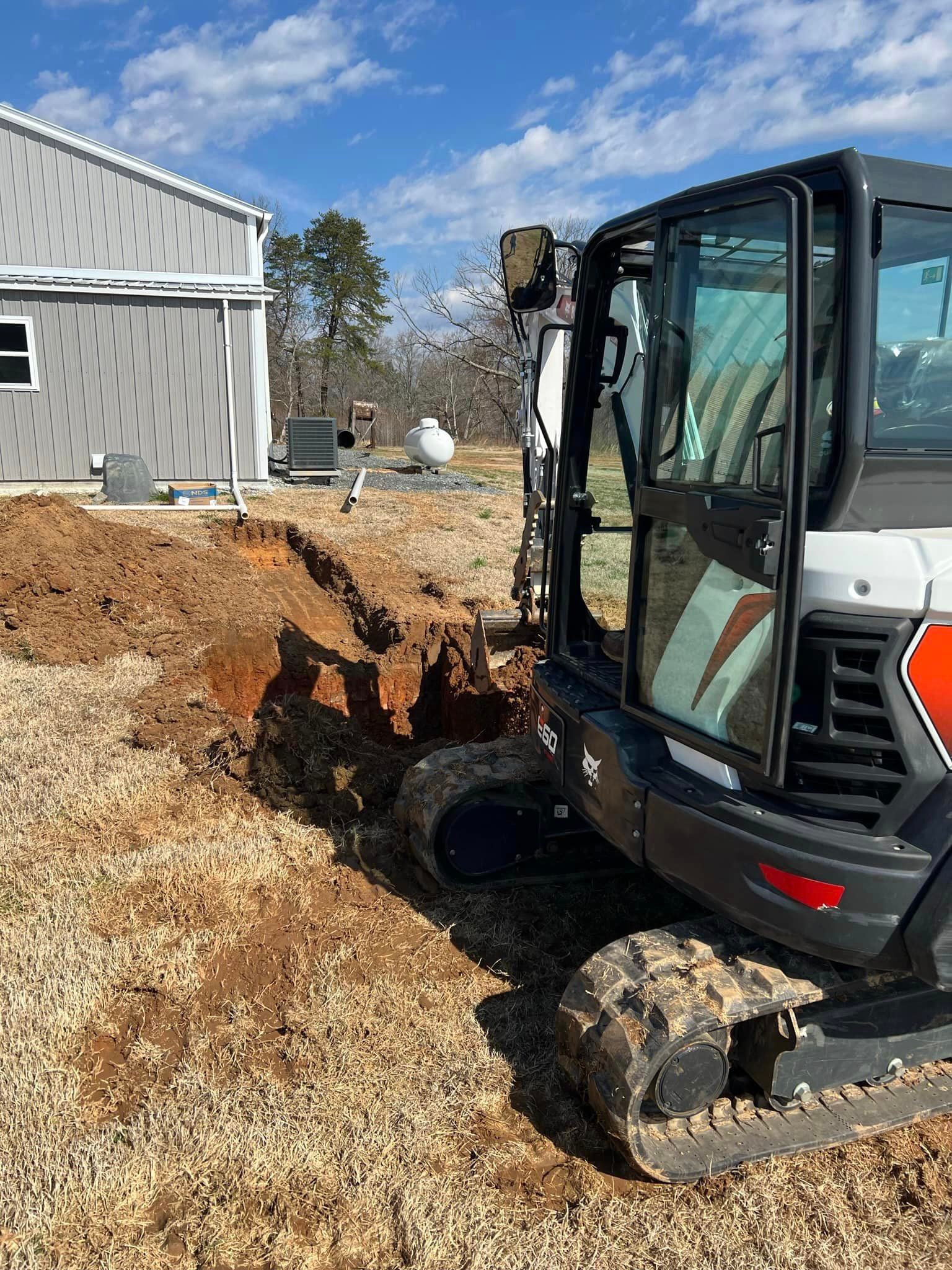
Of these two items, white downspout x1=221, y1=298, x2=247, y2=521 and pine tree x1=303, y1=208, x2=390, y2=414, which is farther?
pine tree x1=303, y1=208, x2=390, y2=414

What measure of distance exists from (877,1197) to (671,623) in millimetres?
1893

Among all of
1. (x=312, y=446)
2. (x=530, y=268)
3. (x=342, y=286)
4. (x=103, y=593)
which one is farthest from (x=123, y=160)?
(x=342, y=286)

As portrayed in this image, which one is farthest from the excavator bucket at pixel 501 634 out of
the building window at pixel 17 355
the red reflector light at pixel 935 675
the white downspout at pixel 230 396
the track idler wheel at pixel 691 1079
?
the building window at pixel 17 355

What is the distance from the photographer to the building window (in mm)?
15031

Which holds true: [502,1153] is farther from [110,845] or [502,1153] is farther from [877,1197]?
[110,845]

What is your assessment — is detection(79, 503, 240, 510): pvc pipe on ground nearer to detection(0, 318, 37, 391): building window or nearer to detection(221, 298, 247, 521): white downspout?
detection(221, 298, 247, 521): white downspout

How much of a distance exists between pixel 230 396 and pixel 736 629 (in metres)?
14.5

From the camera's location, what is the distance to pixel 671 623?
308 centimetres

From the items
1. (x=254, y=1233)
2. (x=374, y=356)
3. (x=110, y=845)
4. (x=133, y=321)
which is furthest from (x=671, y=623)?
(x=374, y=356)

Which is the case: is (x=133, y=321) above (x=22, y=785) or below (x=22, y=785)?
above

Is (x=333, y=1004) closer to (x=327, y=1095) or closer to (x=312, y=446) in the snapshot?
(x=327, y=1095)

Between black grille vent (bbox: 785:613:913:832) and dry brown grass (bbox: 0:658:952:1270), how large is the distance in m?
1.26

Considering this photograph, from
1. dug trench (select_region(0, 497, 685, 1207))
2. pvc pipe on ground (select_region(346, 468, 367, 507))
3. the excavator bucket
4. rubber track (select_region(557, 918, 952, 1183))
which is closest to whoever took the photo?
rubber track (select_region(557, 918, 952, 1183))

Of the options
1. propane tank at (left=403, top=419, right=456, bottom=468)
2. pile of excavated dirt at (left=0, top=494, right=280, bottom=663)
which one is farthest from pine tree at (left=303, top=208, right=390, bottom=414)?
pile of excavated dirt at (left=0, top=494, right=280, bottom=663)
